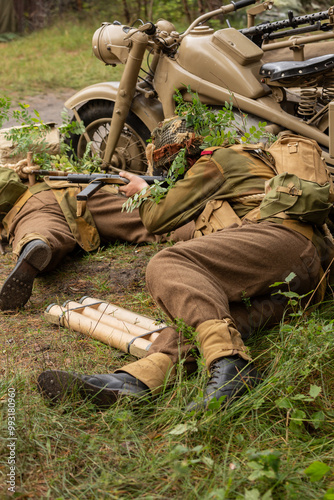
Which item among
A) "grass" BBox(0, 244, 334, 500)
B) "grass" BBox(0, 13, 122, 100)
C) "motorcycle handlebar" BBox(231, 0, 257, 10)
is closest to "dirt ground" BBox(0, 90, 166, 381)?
"grass" BBox(0, 244, 334, 500)

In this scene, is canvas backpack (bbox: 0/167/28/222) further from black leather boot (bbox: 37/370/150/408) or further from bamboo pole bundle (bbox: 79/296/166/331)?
black leather boot (bbox: 37/370/150/408)

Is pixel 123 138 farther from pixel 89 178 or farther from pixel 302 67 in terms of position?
pixel 302 67

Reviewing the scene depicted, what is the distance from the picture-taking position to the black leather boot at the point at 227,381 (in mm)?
2314

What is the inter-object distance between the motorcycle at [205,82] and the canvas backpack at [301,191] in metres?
0.98

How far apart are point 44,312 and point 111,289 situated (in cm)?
58

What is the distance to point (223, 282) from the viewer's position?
2.83m

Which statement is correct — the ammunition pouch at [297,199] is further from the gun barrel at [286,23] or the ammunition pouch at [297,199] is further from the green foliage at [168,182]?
the gun barrel at [286,23]

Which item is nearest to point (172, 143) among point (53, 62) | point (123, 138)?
point (123, 138)

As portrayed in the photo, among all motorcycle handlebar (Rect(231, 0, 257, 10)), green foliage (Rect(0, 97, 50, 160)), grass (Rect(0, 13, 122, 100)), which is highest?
motorcycle handlebar (Rect(231, 0, 257, 10))

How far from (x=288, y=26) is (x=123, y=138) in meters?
1.70

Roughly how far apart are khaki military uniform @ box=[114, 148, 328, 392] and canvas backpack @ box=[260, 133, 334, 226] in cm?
7

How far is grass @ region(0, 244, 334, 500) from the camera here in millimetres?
1989

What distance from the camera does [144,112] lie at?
5180mm

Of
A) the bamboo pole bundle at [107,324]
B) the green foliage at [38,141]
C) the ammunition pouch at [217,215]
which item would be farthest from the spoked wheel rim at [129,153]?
the ammunition pouch at [217,215]
